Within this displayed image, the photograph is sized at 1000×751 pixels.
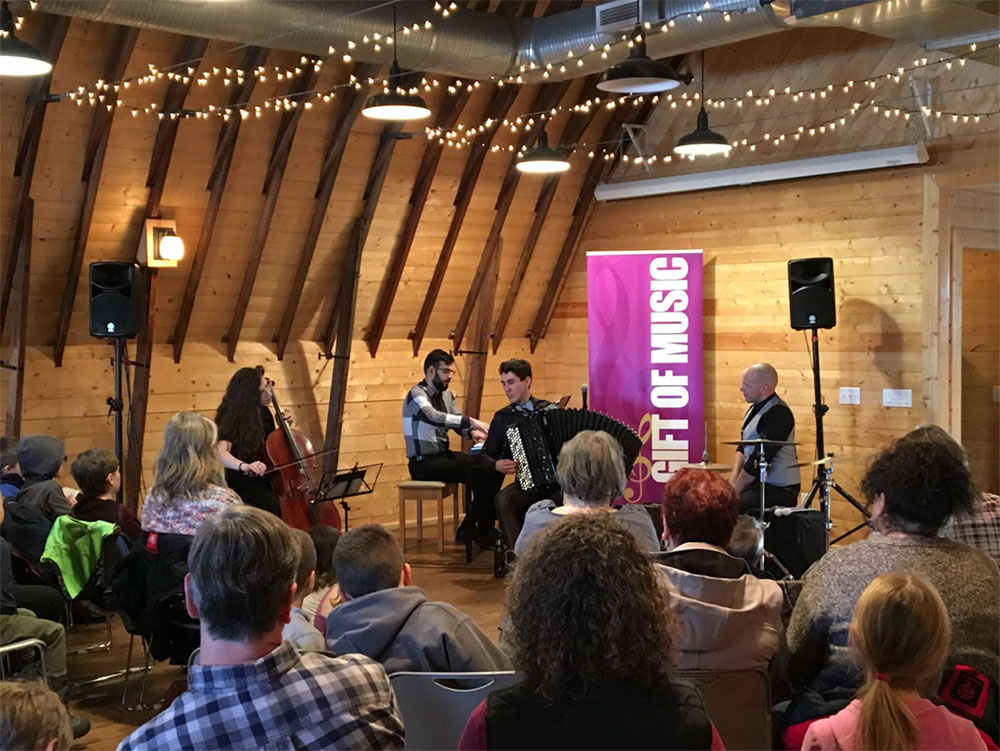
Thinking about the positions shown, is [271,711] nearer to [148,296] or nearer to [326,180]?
[148,296]

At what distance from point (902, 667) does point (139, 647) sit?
15.0 ft

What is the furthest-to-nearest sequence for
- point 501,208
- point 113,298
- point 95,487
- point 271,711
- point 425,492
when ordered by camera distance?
1. point 501,208
2. point 425,492
3. point 113,298
4. point 95,487
5. point 271,711

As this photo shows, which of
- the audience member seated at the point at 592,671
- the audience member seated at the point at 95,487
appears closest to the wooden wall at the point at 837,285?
the audience member seated at the point at 95,487

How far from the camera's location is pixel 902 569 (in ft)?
9.09

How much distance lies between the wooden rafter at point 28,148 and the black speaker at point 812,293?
4865mm

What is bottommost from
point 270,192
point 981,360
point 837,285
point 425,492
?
point 425,492

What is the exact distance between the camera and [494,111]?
333 inches

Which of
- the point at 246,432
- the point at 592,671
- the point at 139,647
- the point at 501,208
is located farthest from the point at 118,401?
the point at 592,671

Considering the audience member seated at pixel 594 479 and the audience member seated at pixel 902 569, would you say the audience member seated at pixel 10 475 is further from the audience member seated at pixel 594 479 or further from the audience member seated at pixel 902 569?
the audience member seated at pixel 902 569

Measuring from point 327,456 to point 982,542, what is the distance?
5.77 m

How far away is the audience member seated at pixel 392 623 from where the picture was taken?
9.12 feet

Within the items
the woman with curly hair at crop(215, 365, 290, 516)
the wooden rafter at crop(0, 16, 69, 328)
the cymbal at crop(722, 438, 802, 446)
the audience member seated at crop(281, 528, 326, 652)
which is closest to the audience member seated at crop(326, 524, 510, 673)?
the audience member seated at crop(281, 528, 326, 652)

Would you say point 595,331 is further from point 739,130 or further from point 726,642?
point 726,642

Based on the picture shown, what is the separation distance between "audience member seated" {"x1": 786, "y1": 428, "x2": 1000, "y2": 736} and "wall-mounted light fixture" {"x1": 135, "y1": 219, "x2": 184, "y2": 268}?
5.51 metres
